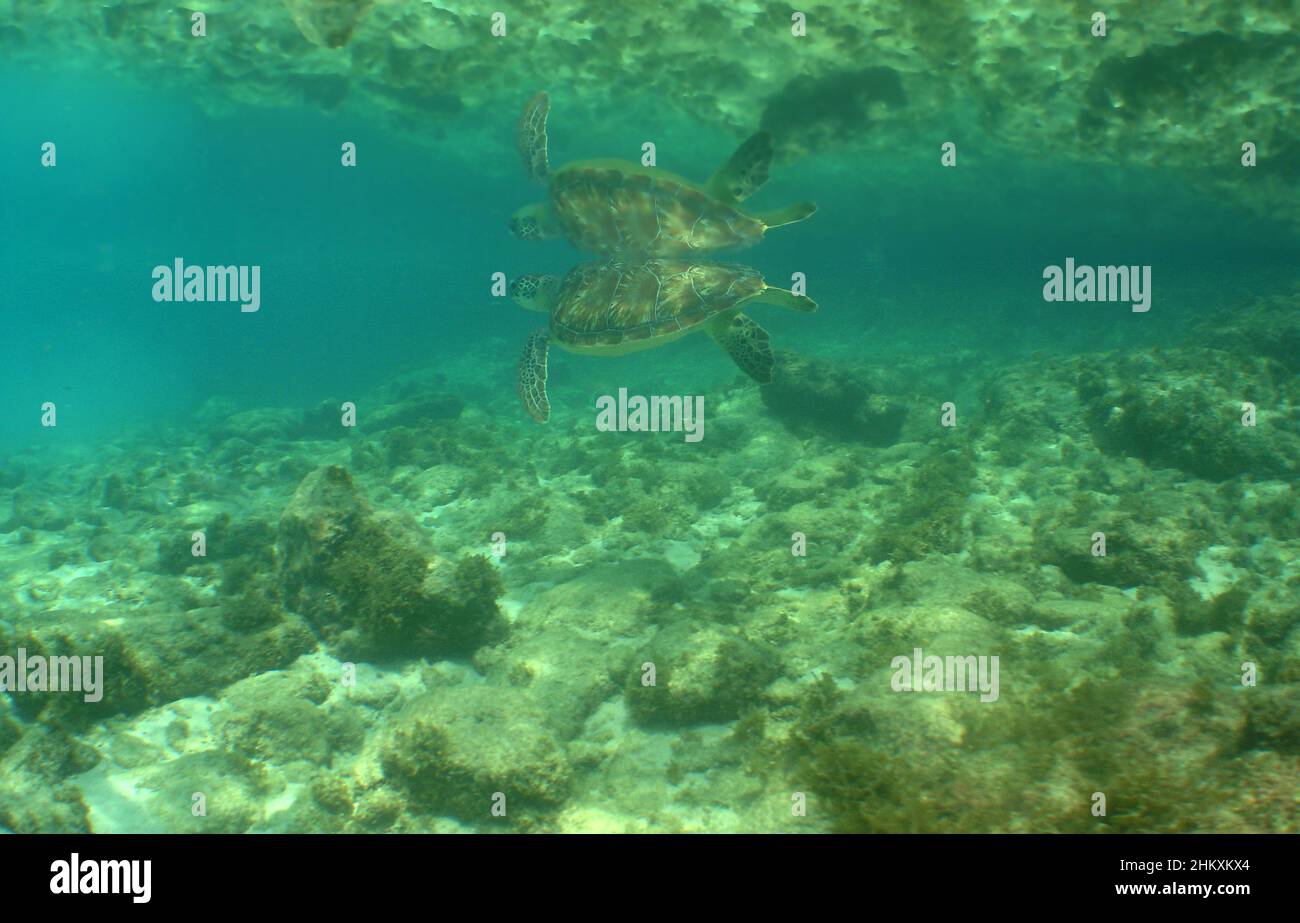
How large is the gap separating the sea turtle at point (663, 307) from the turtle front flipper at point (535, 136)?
2985 millimetres

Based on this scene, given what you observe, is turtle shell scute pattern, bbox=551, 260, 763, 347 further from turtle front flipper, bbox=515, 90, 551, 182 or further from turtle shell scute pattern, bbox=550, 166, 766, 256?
turtle front flipper, bbox=515, 90, 551, 182

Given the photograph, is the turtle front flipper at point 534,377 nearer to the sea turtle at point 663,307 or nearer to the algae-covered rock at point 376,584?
the sea turtle at point 663,307

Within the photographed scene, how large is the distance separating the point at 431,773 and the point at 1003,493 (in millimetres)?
9283

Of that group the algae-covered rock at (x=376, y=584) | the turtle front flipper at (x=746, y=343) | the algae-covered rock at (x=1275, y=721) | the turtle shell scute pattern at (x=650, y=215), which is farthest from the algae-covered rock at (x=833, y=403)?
the algae-covered rock at (x=1275, y=721)

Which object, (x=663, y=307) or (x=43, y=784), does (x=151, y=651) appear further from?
(x=663, y=307)

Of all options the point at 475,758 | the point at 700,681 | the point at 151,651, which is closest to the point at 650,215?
the point at 700,681

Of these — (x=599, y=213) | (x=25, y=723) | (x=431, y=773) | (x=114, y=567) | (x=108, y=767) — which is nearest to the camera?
(x=431, y=773)

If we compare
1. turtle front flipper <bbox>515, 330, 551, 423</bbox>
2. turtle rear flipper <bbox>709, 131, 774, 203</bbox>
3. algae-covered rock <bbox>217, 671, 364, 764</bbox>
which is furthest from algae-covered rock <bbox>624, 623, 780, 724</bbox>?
turtle rear flipper <bbox>709, 131, 774, 203</bbox>

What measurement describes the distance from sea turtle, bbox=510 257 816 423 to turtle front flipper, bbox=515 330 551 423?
0.04 metres

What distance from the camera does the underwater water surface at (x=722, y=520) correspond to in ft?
16.8

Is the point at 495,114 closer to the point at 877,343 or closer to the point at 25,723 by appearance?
the point at 877,343

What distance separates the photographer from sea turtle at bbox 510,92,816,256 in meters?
9.04
